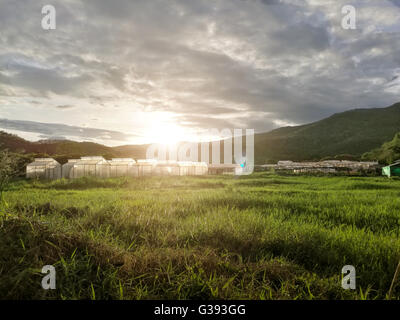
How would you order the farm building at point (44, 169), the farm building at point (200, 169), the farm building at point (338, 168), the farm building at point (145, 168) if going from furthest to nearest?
the farm building at point (200, 169)
the farm building at point (338, 168)
the farm building at point (145, 168)
the farm building at point (44, 169)

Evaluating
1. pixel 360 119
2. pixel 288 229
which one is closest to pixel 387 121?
pixel 360 119

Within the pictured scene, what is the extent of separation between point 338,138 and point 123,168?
85.3m

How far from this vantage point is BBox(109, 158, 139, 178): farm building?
27219 millimetres

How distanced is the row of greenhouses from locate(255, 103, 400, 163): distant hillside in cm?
5025

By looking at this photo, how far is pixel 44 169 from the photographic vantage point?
2642cm

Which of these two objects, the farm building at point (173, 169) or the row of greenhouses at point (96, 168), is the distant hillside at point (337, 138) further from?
the row of greenhouses at point (96, 168)

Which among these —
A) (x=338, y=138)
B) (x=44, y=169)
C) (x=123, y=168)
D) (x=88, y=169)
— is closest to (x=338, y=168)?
(x=123, y=168)

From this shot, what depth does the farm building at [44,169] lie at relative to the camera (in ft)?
85.4

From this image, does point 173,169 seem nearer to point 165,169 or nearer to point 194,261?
point 165,169

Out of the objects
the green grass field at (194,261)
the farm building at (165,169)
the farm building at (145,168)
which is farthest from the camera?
the farm building at (165,169)

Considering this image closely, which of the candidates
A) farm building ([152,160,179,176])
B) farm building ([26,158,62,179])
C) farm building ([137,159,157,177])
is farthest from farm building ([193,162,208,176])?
farm building ([26,158,62,179])

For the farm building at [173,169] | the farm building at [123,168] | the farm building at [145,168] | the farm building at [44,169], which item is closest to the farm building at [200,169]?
the farm building at [173,169]
